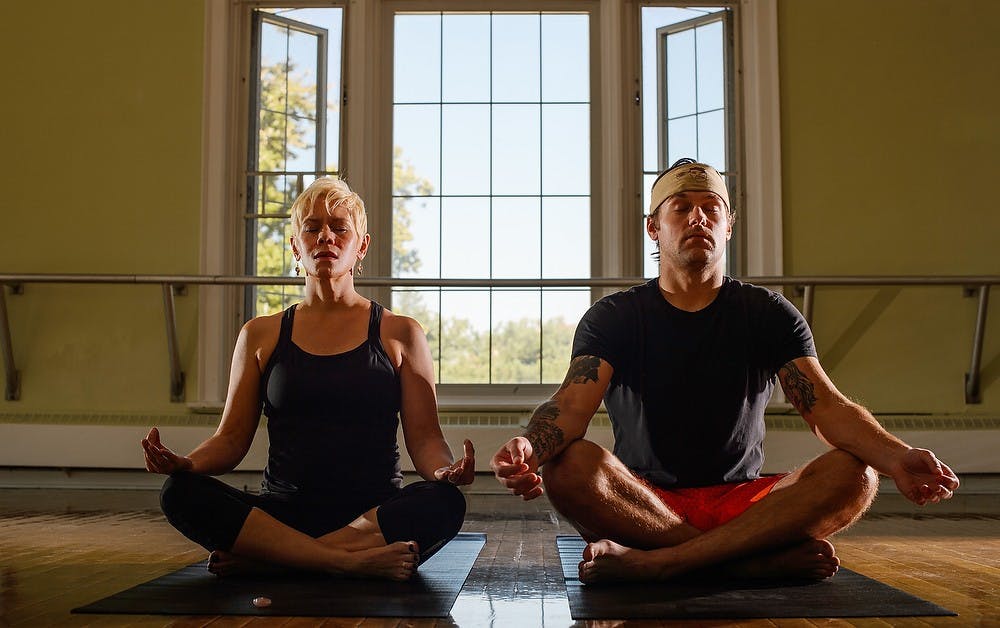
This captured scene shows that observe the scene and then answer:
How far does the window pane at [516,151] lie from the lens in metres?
4.39

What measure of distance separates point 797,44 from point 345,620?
141 inches

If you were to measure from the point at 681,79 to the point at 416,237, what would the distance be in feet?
4.75

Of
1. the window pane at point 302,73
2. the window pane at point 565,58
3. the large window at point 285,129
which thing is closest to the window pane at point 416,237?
the large window at point 285,129

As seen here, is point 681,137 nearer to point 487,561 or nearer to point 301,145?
point 301,145

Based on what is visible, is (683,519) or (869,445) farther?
(683,519)

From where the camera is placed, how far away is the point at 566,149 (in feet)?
14.4

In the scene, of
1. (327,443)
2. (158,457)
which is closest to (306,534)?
(327,443)

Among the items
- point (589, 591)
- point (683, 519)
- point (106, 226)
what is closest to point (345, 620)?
point (589, 591)

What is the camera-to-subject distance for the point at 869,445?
1800 millimetres

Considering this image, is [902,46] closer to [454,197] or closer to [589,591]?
[454,197]

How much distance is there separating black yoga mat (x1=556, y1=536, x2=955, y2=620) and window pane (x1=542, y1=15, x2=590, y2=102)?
291 cm

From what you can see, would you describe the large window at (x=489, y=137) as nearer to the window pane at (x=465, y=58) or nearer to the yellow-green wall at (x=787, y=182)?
the window pane at (x=465, y=58)

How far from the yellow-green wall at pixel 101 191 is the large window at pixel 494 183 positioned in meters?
0.99

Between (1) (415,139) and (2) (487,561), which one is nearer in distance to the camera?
(2) (487,561)
